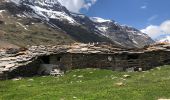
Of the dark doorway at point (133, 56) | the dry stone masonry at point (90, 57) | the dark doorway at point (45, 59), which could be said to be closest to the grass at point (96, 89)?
the dry stone masonry at point (90, 57)

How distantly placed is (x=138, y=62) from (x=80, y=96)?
2887 cm

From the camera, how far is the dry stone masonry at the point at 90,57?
195 ft

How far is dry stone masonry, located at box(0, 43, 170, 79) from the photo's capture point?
195ft

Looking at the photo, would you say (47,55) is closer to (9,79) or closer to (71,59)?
(71,59)

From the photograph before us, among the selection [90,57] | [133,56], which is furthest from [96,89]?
[133,56]

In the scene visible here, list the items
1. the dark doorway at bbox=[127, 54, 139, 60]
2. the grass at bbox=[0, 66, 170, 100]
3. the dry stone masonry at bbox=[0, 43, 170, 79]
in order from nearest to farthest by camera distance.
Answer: the grass at bbox=[0, 66, 170, 100], the dry stone masonry at bbox=[0, 43, 170, 79], the dark doorway at bbox=[127, 54, 139, 60]

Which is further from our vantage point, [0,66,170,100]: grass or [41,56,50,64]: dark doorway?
[41,56,50,64]: dark doorway

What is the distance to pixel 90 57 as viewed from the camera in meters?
59.7

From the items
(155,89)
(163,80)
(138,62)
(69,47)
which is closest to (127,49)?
(138,62)

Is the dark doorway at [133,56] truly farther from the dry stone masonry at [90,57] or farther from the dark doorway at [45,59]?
the dark doorway at [45,59]

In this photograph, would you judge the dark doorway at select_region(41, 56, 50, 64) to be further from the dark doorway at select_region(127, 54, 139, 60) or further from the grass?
the grass

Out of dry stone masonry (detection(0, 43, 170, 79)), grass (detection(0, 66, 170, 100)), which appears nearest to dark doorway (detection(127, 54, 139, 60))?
dry stone masonry (detection(0, 43, 170, 79))

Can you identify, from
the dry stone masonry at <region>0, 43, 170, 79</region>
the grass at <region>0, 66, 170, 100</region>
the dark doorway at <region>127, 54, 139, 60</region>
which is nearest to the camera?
the grass at <region>0, 66, 170, 100</region>

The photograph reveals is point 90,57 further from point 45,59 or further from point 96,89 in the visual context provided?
point 96,89
